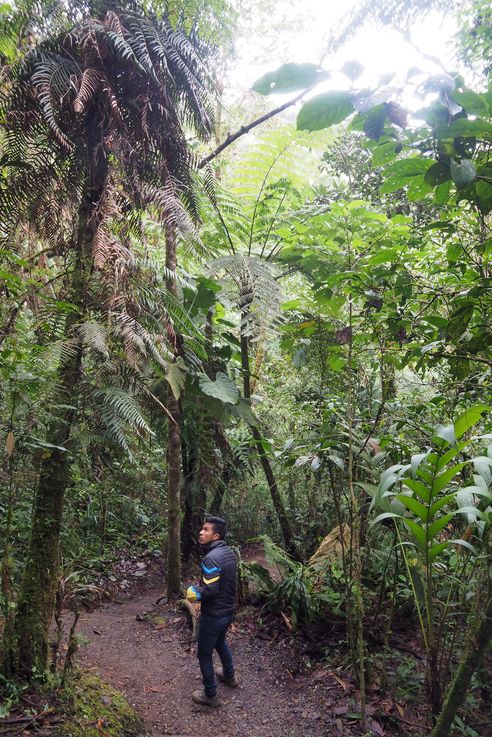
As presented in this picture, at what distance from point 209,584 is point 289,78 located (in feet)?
11.6

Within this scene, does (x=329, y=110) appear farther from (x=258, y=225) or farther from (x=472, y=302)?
(x=258, y=225)

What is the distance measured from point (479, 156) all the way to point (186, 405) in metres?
4.70

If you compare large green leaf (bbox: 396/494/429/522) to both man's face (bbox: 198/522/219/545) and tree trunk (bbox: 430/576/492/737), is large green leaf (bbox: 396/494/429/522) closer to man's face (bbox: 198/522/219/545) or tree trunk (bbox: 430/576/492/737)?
tree trunk (bbox: 430/576/492/737)

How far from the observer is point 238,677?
3998 millimetres

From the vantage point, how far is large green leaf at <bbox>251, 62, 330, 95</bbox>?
2.47 ft

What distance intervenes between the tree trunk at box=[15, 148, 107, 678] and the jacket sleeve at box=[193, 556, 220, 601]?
1.15 meters

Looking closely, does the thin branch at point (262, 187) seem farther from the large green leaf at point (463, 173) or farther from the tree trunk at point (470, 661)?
the large green leaf at point (463, 173)

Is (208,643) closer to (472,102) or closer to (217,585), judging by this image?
(217,585)

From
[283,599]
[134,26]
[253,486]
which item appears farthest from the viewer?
[253,486]

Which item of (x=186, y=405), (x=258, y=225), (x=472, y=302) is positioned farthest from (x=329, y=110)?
Answer: (x=186, y=405)

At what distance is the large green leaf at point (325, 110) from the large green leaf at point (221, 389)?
4.26 metres

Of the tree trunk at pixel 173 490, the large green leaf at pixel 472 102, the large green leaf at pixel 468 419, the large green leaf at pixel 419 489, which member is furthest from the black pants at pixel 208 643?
the large green leaf at pixel 472 102

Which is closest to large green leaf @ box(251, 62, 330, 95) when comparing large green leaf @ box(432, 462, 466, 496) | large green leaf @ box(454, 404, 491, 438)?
large green leaf @ box(454, 404, 491, 438)

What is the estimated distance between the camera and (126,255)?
2.96 meters
